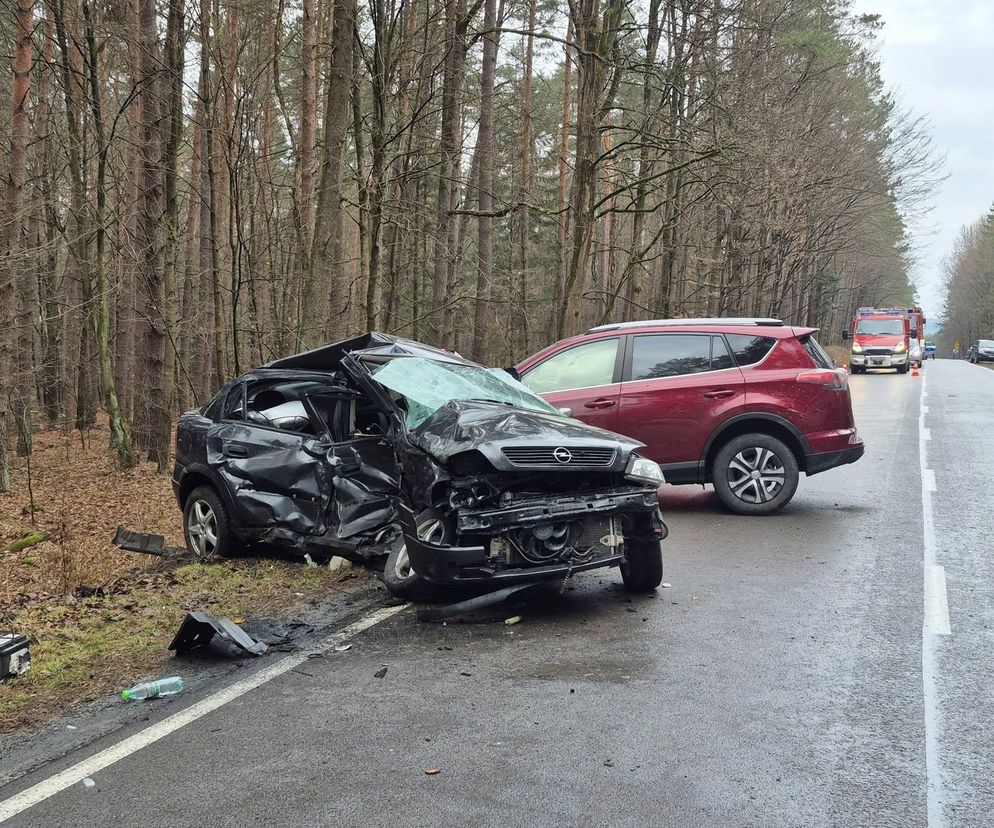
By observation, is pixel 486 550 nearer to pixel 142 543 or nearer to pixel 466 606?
pixel 466 606

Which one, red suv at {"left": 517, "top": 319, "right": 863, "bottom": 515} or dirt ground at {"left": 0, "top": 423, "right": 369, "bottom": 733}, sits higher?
red suv at {"left": 517, "top": 319, "right": 863, "bottom": 515}

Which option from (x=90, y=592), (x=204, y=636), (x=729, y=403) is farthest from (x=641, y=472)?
(x=90, y=592)

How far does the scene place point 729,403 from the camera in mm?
9500

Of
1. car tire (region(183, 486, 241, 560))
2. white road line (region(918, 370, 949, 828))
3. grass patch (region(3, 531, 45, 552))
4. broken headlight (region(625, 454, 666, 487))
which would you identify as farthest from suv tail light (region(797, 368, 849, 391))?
grass patch (region(3, 531, 45, 552))

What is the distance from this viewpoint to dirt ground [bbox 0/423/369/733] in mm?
4961

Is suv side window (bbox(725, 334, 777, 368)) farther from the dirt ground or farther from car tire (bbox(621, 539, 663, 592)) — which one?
the dirt ground

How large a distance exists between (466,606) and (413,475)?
104 cm

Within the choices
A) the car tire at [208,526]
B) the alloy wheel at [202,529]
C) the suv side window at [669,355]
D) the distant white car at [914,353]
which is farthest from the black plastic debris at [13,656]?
the distant white car at [914,353]

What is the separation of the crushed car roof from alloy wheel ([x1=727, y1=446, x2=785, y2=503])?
3.51 meters

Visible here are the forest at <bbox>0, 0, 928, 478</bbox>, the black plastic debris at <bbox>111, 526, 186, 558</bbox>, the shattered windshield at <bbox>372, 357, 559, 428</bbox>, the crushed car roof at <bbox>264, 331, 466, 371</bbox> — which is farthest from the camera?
the forest at <bbox>0, 0, 928, 478</bbox>

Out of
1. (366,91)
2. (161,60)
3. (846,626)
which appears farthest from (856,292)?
(846,626)

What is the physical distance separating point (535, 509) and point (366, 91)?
78.1ft

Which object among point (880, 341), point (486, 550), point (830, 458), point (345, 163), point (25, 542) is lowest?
point (25, 542)

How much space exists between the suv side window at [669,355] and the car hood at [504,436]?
142 inches
